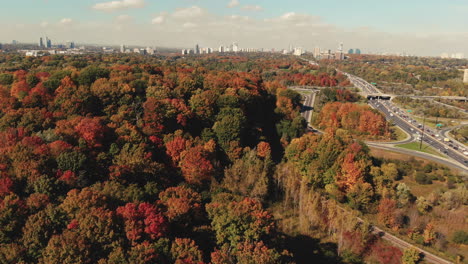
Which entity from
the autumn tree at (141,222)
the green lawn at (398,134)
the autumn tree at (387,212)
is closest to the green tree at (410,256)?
the autumn tree at (387,212)

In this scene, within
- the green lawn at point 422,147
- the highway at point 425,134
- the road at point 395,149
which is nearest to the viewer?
the road at point 395,149

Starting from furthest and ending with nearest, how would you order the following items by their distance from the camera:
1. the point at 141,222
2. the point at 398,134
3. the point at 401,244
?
the point at 398,134 < the point at 401,244 < the point at 141,222

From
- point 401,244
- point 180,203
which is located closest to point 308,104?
point 401,244

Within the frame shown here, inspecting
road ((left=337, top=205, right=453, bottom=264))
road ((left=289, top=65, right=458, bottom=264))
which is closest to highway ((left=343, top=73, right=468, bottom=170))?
road ((left=289, top=65, right=458, bottom=264))

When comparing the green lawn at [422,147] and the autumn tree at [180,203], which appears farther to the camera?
the green lawn at [422,147]

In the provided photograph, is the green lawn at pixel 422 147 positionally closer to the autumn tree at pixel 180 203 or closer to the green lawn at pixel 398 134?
the green lawn at pixel 398 134

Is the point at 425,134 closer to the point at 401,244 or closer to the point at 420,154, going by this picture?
the point at 420,154

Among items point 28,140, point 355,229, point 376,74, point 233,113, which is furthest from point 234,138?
point 376,74

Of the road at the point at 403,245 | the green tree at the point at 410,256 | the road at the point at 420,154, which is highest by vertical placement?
the road at the point at 420,154

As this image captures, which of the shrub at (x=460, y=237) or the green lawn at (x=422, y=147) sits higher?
the green lawn at (x=422, y=147)

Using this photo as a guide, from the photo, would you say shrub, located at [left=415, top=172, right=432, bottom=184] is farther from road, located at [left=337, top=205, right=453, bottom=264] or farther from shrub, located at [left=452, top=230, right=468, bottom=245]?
road, located at [left=337, top=205, right=453, bottom=264]

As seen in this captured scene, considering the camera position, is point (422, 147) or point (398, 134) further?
point (398, 134)

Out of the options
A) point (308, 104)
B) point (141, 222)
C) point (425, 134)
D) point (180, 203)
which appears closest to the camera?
point (141, 222)

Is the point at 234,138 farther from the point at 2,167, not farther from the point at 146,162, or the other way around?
the point at 2,167
